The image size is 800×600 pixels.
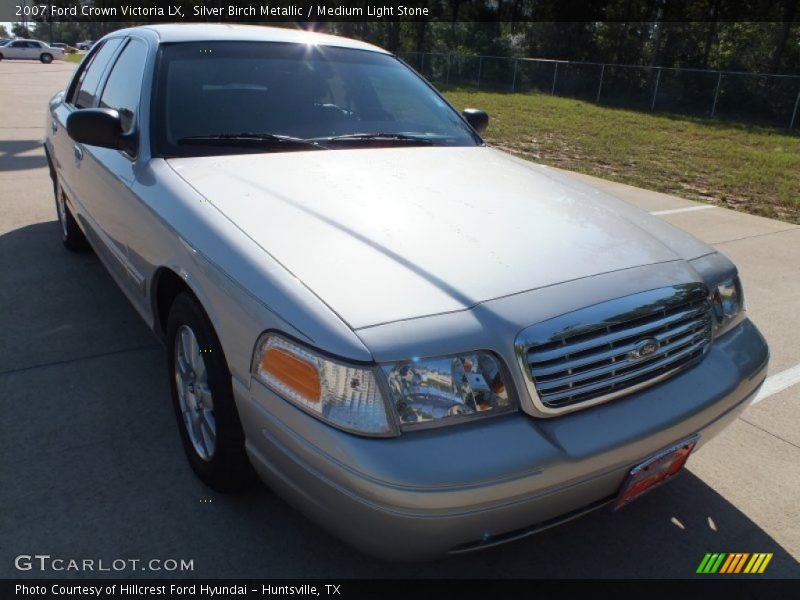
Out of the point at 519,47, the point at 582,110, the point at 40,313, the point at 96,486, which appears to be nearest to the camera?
the point at 96,486

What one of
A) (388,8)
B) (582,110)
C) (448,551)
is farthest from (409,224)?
(388,8)

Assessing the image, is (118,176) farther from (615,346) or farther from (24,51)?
(24,51)

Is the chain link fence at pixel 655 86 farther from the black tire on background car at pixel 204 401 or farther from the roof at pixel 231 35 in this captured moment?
the black tire on background car at pixel 204 401

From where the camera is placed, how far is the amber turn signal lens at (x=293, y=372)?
1.78m

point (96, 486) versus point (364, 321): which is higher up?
point (364, 321)

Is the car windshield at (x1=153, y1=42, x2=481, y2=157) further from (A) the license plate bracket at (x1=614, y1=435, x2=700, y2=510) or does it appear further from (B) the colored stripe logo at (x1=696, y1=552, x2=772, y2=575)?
(B) the colored stripe logo at (x1=696, y1=552, x2=772, y2=575)

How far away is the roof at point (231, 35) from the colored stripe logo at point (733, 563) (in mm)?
3062

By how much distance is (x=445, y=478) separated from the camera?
1658 millimetres

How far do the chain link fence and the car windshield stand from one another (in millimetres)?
17853

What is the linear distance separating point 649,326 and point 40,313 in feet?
11.6

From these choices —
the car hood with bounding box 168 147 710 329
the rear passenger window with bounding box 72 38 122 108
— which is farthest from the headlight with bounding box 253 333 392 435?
the rear passenger window with bounding box 72 38 122 108

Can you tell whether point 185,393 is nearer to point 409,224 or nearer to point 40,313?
point 409,224

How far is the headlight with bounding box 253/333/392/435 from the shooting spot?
1.72 metres

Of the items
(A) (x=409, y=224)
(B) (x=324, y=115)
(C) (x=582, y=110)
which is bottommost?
(C) (x=582, y=110)
